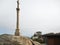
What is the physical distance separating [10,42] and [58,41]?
8.35 meters

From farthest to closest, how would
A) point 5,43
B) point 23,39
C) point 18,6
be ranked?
point 18,6, point 23,39, point 5,43

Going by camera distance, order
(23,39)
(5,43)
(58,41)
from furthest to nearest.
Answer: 1. (58,41)
2. (23,39)
3. (5,43)

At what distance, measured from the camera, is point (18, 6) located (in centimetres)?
2831

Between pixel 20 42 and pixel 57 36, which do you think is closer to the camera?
pixel 20 42

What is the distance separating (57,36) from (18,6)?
7.96 m

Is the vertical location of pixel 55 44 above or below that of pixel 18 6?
below

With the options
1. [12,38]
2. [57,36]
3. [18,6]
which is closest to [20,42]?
[12,38]

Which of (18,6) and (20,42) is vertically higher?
(18,6)

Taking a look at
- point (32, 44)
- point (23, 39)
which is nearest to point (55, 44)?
point (32, 44)

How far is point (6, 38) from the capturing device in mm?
21062

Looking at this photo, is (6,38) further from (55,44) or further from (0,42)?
(55,44)

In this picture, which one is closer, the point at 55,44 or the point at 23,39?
the point at 23,39

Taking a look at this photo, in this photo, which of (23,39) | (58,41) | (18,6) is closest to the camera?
(23,39)

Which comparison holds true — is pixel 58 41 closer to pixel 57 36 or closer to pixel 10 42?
pixel 57 36
